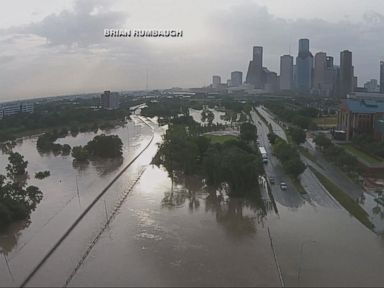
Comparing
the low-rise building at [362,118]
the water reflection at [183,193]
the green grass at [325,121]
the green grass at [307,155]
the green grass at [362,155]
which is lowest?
the water reflection at [183,193]

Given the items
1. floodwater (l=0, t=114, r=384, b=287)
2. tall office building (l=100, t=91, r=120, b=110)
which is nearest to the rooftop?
floodwater (l=0, t=114, r=384, b=287)

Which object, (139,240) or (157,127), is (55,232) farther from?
(157,127)

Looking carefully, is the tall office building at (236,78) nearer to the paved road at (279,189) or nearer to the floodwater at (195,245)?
the paved road at (279,189)

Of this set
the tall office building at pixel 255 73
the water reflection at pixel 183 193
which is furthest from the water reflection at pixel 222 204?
the tall office building at pixel 255 73

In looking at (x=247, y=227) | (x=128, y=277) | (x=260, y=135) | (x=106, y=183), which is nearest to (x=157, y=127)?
(x=260, y=135)

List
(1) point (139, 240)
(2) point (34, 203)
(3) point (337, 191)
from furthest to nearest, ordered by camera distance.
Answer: (3) point (337, 191), (2) point (34, 203), (1) point (139, 240)

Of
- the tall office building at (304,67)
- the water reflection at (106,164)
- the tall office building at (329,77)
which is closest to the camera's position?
the water reflection at (106,164)
